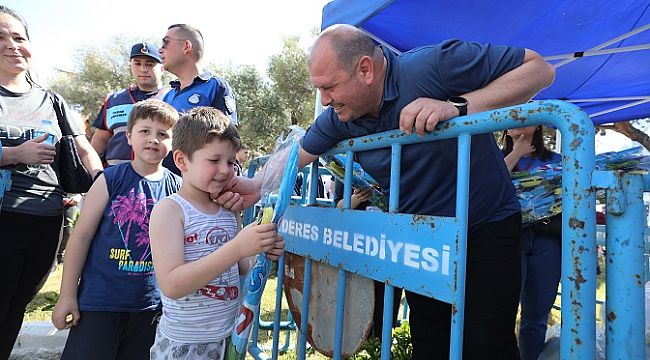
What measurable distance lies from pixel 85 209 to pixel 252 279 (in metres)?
0.89

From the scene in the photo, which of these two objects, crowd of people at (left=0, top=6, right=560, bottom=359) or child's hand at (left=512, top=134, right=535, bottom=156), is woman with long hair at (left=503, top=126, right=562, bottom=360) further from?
crowd of people at (left=0, top=6, right=560, bottom=359)

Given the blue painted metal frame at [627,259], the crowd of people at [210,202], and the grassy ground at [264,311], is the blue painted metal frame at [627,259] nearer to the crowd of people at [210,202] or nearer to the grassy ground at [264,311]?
the crowd of people at [210,202]

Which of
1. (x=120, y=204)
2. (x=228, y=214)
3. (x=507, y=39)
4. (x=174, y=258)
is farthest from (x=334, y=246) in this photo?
(x=507, y=39)

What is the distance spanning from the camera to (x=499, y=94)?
4.71 feet

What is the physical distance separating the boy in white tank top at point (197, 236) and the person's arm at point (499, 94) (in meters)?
0.62

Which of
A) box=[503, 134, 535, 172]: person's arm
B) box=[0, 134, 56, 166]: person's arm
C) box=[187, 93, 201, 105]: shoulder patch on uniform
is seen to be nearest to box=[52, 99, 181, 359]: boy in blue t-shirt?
box=[0, 134, 56, 166]: person's arm

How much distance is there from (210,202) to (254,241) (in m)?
0.47

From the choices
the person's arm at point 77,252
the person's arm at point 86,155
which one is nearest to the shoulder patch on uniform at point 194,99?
the person's arm at point 86,155

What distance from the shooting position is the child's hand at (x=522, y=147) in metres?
2.88

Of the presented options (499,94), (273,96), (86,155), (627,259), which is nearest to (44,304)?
(86,155)

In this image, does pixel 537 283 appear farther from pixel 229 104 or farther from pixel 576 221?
pixel 229 104

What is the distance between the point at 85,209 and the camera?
6.19 feet

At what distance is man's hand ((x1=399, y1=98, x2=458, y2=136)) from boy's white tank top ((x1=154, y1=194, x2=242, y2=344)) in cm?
82

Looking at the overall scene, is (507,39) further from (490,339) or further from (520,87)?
(490,339)
